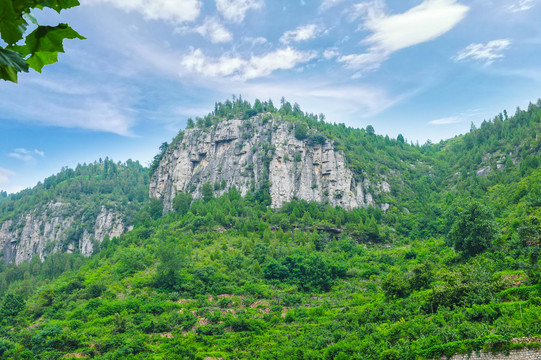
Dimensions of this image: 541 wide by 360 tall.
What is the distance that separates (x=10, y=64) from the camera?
1.17 m

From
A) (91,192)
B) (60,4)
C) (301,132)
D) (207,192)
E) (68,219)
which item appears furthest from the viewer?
(91,192)

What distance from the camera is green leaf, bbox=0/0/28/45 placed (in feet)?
3.68

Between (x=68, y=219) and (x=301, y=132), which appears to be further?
(x=68, y=219)

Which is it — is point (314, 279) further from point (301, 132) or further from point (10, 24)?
point (301, 132)

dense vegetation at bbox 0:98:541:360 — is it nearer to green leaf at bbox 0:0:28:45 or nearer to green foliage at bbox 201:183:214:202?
green foliage at bbox 201:183:214:202

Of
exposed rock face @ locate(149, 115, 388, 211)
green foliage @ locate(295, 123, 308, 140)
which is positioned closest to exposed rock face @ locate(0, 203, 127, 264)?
exposed rock face @ locate(149, 115, 388, 211)

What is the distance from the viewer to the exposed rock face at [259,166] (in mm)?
68688

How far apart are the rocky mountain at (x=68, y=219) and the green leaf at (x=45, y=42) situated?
90.6 meters

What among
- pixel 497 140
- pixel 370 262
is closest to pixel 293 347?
pixel 370 262

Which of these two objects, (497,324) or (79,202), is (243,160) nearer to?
(79,202)

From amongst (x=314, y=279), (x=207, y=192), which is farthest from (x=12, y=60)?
(x=207, y=192)

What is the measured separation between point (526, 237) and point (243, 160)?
5783cm

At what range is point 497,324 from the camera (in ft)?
47.9

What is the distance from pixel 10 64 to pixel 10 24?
5.3 inches
